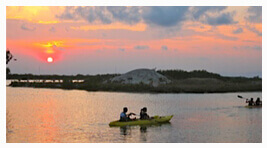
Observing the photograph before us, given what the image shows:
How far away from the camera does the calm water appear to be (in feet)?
73.3

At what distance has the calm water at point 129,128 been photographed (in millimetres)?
22344

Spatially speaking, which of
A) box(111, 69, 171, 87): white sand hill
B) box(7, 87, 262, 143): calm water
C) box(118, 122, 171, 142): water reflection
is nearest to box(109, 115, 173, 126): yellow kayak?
box(118, 122, 171, 142): water reflection

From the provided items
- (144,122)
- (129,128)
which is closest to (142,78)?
(144,122)

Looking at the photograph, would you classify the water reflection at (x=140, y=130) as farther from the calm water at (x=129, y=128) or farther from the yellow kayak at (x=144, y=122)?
the yellow kayak at (x=144, y=122)

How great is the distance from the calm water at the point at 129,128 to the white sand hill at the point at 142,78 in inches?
1044

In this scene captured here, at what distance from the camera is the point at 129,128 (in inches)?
1005

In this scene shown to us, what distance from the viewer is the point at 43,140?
21.6 metres

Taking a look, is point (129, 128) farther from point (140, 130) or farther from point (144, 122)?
point (144, 122)

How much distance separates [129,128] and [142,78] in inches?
1719

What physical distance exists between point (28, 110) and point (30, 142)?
621 inches

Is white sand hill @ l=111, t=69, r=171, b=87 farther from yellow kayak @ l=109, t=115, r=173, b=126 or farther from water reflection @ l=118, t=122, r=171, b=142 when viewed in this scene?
water reflection @ l=118, t=122, r=171, b=142

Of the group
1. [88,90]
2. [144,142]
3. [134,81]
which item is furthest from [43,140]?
[134,81]
